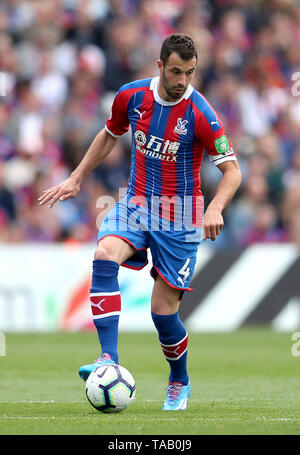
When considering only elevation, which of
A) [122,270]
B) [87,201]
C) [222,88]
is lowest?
[122,270]

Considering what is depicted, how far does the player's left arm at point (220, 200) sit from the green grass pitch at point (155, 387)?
1150 mm

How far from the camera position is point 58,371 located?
910 cm

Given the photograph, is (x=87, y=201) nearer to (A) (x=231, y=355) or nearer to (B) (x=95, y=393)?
(A) (x=231, y=355)

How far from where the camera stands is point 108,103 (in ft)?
48.0

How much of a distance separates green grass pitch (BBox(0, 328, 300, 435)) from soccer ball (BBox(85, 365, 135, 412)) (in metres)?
0.09

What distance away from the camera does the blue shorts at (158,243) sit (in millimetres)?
6492

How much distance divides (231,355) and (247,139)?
216 inches

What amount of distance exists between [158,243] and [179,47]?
4.40 ft

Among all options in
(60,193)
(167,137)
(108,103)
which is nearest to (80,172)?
(60,193)

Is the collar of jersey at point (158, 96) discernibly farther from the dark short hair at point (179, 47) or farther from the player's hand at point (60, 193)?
the player's hand at point (60, 193)

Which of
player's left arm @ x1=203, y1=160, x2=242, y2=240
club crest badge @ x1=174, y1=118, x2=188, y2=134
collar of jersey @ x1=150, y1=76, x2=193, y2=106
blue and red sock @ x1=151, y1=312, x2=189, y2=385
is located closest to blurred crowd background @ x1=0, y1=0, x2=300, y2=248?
blue and red sock @ x1=151, y1=312, x2=189, y2=385

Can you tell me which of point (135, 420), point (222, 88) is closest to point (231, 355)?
point (135, 420)

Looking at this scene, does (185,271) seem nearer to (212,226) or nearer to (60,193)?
(212,226)

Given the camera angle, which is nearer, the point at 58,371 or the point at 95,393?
the point at 95,393
